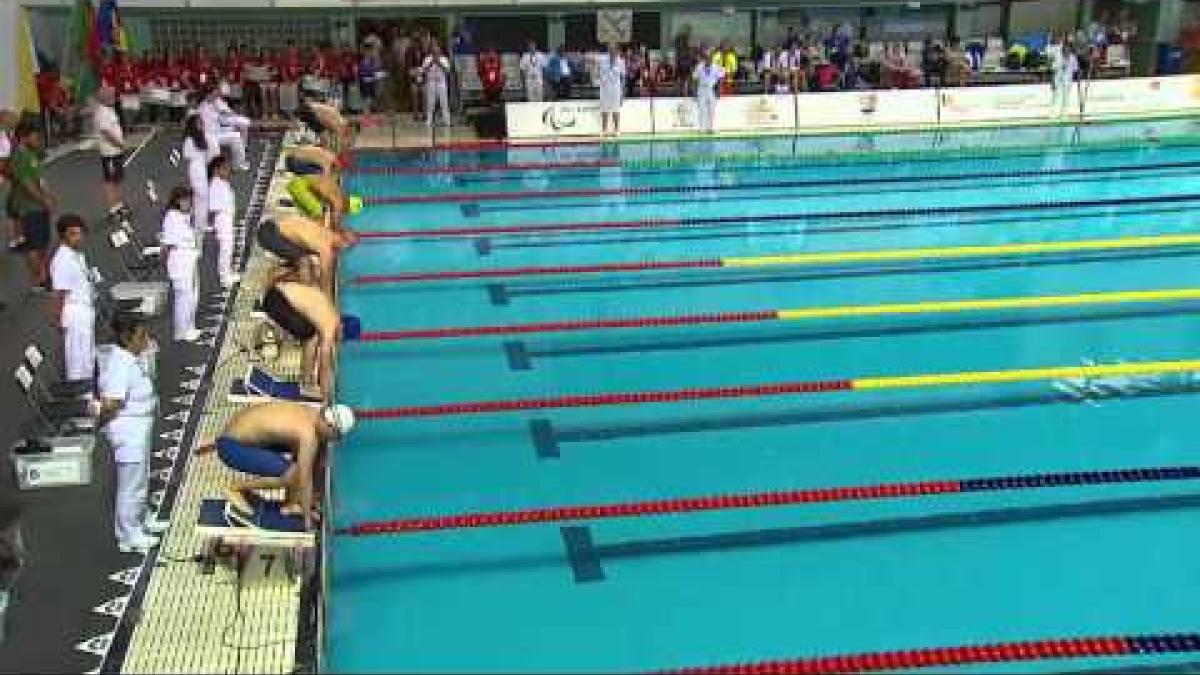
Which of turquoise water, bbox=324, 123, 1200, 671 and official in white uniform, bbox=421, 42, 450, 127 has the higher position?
official in white uniform, bbox=421, 42, 450, 127

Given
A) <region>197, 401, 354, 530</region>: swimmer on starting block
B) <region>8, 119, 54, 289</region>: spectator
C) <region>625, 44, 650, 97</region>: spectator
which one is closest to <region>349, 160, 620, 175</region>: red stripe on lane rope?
<region>625, 44, 650, 97</region>: spectator

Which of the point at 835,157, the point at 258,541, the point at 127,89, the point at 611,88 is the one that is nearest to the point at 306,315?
the point at 258,541

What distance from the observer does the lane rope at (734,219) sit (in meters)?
11.1

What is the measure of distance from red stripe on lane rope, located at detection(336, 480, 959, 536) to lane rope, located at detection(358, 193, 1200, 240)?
571cm

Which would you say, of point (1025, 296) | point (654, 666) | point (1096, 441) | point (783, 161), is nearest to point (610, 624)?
point (654, 666)

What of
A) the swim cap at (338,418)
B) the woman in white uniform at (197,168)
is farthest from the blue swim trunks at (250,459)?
the woman in white uniform at (197,168)

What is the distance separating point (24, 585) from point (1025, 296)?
724cm

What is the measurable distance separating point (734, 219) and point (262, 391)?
6.38 m

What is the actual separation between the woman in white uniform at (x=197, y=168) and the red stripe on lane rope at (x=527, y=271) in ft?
4.58

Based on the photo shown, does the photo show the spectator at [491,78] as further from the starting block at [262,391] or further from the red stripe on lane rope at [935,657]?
the red stripe on lane rope at [935,657]

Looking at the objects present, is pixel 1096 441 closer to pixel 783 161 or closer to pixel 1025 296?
pixel 1025 296

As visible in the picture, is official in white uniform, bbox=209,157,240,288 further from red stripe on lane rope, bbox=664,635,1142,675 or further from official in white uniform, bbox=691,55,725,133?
official in white uniform, bbox=691,55,725,133

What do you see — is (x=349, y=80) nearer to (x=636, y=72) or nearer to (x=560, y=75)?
(x=560, y=75)

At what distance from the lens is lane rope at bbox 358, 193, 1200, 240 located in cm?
1114
